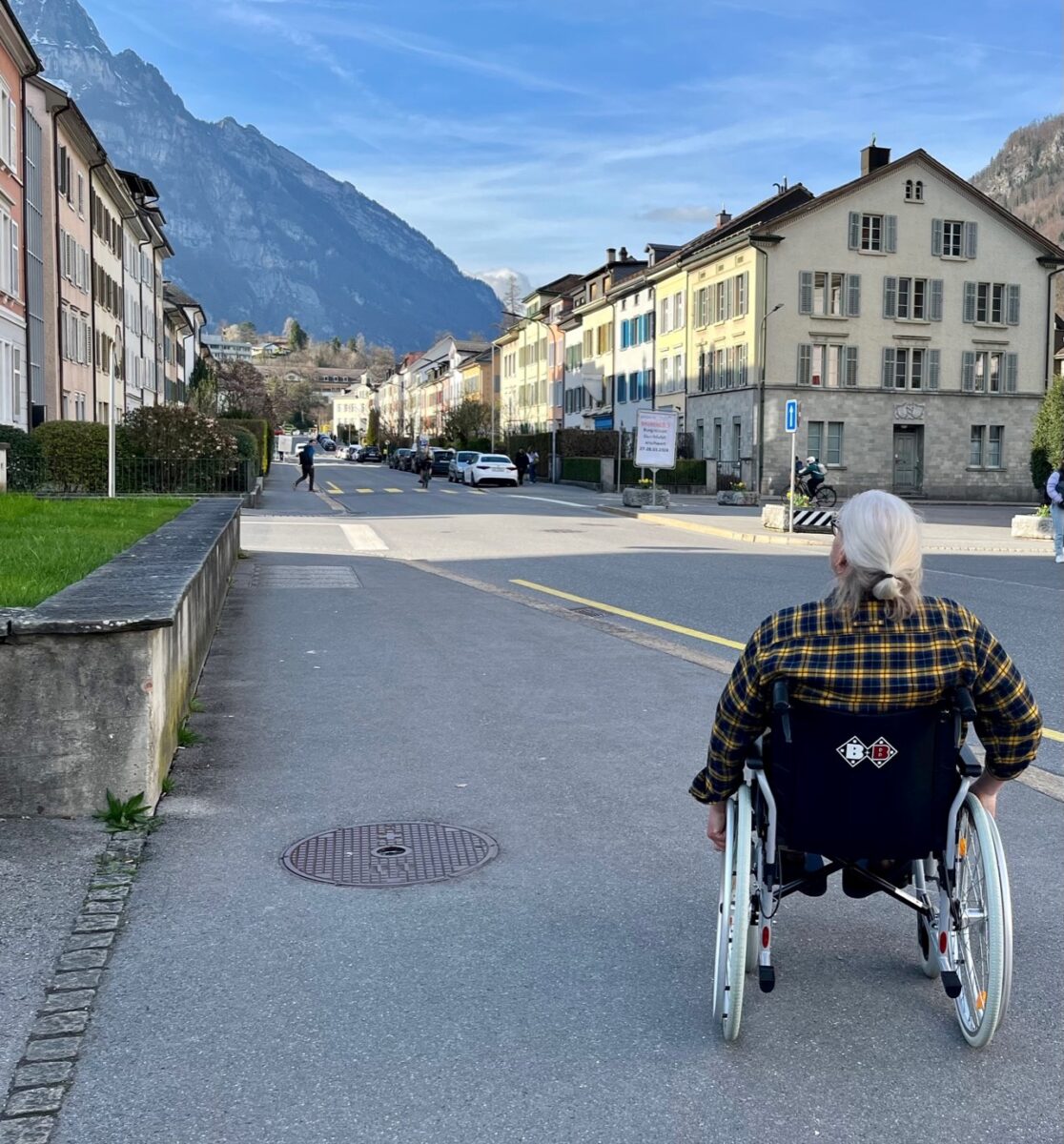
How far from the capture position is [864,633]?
3197 millimetres

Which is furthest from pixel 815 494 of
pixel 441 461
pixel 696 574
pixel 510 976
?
pixel 441 461

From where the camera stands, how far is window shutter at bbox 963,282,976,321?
51844 mm

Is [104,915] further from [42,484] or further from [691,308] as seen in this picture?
[691,308]

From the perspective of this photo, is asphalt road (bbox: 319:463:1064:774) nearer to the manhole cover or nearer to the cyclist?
the manhole cover

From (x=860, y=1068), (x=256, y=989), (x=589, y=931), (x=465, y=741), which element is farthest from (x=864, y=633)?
(x=465, y=741)

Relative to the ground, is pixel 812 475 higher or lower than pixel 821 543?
higher

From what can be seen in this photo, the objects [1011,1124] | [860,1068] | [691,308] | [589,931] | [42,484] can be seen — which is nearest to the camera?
[1011,1124]

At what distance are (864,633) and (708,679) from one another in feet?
18.0

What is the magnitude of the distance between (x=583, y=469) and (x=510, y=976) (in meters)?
55.8

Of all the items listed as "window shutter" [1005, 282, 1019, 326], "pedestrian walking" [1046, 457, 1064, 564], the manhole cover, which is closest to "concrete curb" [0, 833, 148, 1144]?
the manhole cover

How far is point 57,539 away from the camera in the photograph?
34.5 feet

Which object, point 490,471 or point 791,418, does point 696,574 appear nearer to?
point 791,418

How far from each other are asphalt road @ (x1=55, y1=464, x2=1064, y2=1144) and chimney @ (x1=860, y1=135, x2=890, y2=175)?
168 feet

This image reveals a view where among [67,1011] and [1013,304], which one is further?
[1013,304]
